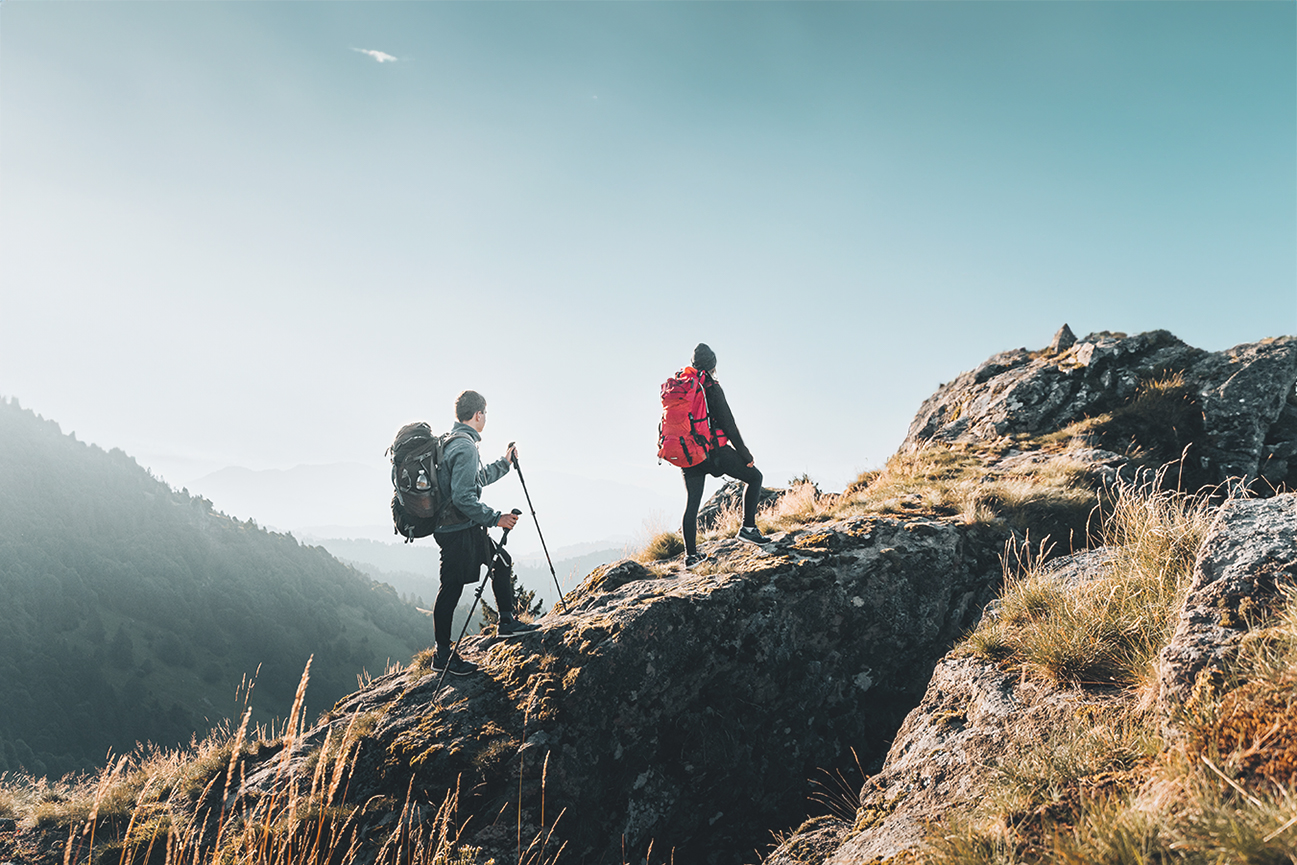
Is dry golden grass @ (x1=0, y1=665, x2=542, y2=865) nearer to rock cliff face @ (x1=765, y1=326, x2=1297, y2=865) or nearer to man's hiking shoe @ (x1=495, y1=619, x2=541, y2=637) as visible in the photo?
man's hiking shoe @ (x1=495, y1=619, x2=541, y2=637)

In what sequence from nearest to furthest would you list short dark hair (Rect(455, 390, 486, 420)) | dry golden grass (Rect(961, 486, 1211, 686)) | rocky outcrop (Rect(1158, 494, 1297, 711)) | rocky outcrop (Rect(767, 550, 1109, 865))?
rocky outcrop (Rect(1158, 494, 1297, 711))
rocky outcrop (Rect(767, 550, 1109, 865))
dry golden grass (Rect(961, 486, 1211, 686))
short dark hair (Rect(455, 390, 486, 420))

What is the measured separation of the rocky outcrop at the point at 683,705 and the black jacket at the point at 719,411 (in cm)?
162

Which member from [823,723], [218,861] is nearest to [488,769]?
[218,861]

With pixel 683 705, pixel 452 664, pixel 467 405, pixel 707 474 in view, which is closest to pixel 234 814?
pixel 452 664

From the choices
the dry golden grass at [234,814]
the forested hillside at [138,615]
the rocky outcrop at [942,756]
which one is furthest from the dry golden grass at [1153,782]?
the forested hillside at [138,615]

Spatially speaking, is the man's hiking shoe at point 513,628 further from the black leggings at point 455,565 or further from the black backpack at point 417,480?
the black backpack at point 417,480

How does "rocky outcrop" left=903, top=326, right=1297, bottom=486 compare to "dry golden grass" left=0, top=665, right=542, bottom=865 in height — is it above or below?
above

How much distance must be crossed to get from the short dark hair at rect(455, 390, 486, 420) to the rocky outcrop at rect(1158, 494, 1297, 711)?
18.5 feet

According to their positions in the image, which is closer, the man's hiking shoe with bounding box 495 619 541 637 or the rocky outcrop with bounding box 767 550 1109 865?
the rocky outcrop with bounding box 767 550 1109 865

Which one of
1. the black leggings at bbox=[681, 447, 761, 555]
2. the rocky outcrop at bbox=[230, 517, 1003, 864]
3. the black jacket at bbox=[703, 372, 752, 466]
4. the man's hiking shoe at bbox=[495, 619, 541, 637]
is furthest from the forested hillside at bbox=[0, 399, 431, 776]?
the black jacket at bbox=[703, 372, 752, 466]

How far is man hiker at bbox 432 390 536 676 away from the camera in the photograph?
6020 mm

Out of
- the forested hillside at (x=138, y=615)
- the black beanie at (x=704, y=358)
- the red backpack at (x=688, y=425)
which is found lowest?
the forested hillside at (x=138, y=615)

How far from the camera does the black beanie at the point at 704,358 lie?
24.7 ft

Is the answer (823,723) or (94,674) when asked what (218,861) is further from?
(94,674)
